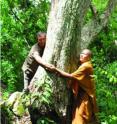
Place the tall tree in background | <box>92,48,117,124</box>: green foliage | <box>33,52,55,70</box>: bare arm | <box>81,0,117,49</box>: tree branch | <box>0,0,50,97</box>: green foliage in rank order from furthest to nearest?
<box>0,0,50,97</box>: green foliage, <box>81,0,117,49</box>: tree branch, <box>92,48,117,124</box>: green foliage, the tall tree in background, <box>33,52,55,70</box>: bare arm

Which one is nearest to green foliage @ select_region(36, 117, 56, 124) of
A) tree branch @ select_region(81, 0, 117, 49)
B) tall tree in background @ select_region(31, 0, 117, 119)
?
tall tree in background @ select_region(31, 0, 117, 119)

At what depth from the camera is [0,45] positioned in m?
10.4

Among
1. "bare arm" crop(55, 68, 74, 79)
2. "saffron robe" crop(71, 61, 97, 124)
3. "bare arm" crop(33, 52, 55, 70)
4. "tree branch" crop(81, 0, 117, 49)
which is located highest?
"tree branch" crop(81, 0, 117, 49)

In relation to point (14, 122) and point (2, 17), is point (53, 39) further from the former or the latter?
point (2, 17)

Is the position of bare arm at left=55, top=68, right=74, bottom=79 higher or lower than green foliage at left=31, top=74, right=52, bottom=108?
higher

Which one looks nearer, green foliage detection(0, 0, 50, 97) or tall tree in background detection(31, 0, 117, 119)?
tall tree in background detection(31, 0, 117, 119)

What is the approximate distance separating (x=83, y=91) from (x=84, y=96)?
0.09m

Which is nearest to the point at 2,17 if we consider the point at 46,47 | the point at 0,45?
the point at 0,45

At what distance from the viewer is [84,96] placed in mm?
7473

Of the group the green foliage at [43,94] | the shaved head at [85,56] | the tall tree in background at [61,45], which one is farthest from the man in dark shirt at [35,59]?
the shaved head at [85,56]

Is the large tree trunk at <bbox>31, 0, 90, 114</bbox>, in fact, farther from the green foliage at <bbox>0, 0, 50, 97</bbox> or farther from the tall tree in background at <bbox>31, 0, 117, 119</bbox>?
the green foliage at <bbox>0, 0, 50, 97</bbox>

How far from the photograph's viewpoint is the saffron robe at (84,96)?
7.22 meters

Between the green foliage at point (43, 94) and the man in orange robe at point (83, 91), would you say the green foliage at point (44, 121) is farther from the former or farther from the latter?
the man in orange robe at point (83, 91)

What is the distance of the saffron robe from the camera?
7.22m
